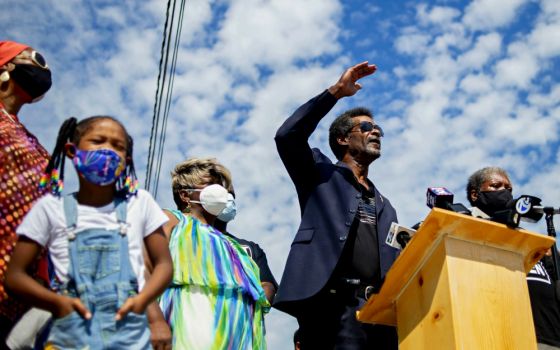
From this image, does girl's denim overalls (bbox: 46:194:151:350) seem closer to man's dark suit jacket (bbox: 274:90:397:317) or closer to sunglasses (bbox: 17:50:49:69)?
sunglasses (bbox: 17:50:49:69)

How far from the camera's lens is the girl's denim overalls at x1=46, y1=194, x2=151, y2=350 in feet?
7.88

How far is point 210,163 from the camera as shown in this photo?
499 centimetres

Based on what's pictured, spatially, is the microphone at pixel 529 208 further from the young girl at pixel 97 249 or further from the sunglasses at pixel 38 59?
the sunglasses at pixel 38 59

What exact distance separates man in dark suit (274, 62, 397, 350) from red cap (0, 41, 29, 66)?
1759mm

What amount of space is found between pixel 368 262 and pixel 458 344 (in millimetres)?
1371

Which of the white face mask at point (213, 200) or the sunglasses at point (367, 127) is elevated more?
the sunglasses at point (367, 127)

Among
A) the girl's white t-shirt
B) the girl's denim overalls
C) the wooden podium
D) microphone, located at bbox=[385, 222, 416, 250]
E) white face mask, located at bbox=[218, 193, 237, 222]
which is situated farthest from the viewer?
white face mask, located at bbox=[218, 193, 237, 222]

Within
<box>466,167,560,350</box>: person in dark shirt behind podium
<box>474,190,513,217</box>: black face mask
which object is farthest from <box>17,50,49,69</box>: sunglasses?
<box>474,190,513,217</box>: black face mask

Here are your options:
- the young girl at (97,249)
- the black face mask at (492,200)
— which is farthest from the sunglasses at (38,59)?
the black face mask at (492,200)

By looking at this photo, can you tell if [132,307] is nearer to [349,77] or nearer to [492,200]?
[349,77]

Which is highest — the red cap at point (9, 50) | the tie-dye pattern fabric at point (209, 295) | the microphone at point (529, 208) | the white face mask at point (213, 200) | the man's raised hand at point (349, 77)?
the man's raised hand at point (349, 77)

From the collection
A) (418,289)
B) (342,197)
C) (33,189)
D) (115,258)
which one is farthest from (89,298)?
(342,197)

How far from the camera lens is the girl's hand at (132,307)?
95.9 inches

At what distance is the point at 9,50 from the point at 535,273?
425cm
